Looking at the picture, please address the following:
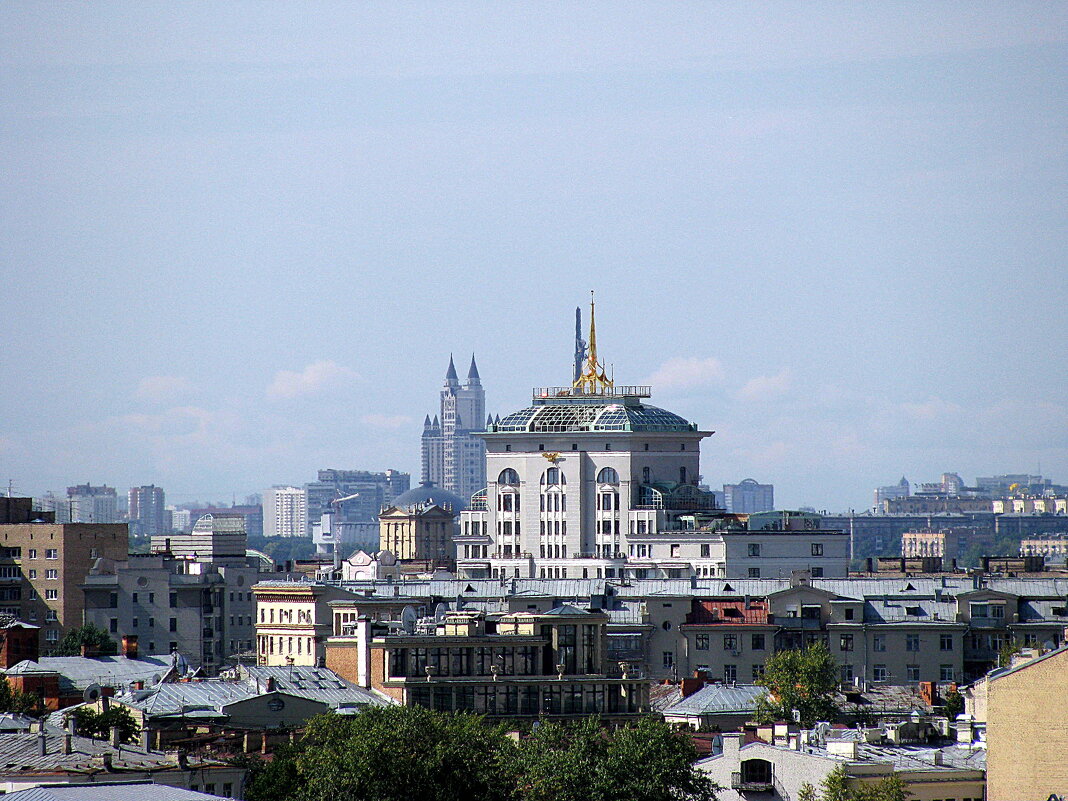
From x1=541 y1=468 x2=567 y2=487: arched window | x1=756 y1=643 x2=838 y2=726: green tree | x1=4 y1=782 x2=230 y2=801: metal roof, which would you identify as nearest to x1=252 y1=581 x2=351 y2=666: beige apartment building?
x1=756 y1=643 x2=838 y2=726: green tree

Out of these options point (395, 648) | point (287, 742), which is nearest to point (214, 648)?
point (395, 648)

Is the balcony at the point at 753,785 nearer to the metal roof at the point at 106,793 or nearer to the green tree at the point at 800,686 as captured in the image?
the green tree at the point at 800,686

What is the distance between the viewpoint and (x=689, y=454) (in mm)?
184875

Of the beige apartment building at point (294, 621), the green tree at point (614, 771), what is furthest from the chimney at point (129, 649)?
the green tree at point (614, 771)

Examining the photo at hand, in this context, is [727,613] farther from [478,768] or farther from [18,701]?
[478,768]

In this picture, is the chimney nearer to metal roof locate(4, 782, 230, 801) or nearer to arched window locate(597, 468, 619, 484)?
arched window locate(597, 468, 619, 484)

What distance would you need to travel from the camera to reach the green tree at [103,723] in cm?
8800

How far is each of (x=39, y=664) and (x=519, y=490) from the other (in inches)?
2678

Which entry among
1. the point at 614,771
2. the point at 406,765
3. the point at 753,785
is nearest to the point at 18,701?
the point at 406,765

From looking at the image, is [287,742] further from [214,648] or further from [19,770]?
[214,648]

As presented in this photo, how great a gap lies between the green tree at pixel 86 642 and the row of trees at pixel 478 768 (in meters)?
60.0

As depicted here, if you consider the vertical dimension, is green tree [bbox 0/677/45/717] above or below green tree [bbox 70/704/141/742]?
above

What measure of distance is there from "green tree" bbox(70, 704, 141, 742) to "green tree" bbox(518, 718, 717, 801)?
13.2 meters

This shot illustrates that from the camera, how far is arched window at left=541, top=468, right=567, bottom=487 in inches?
7249
